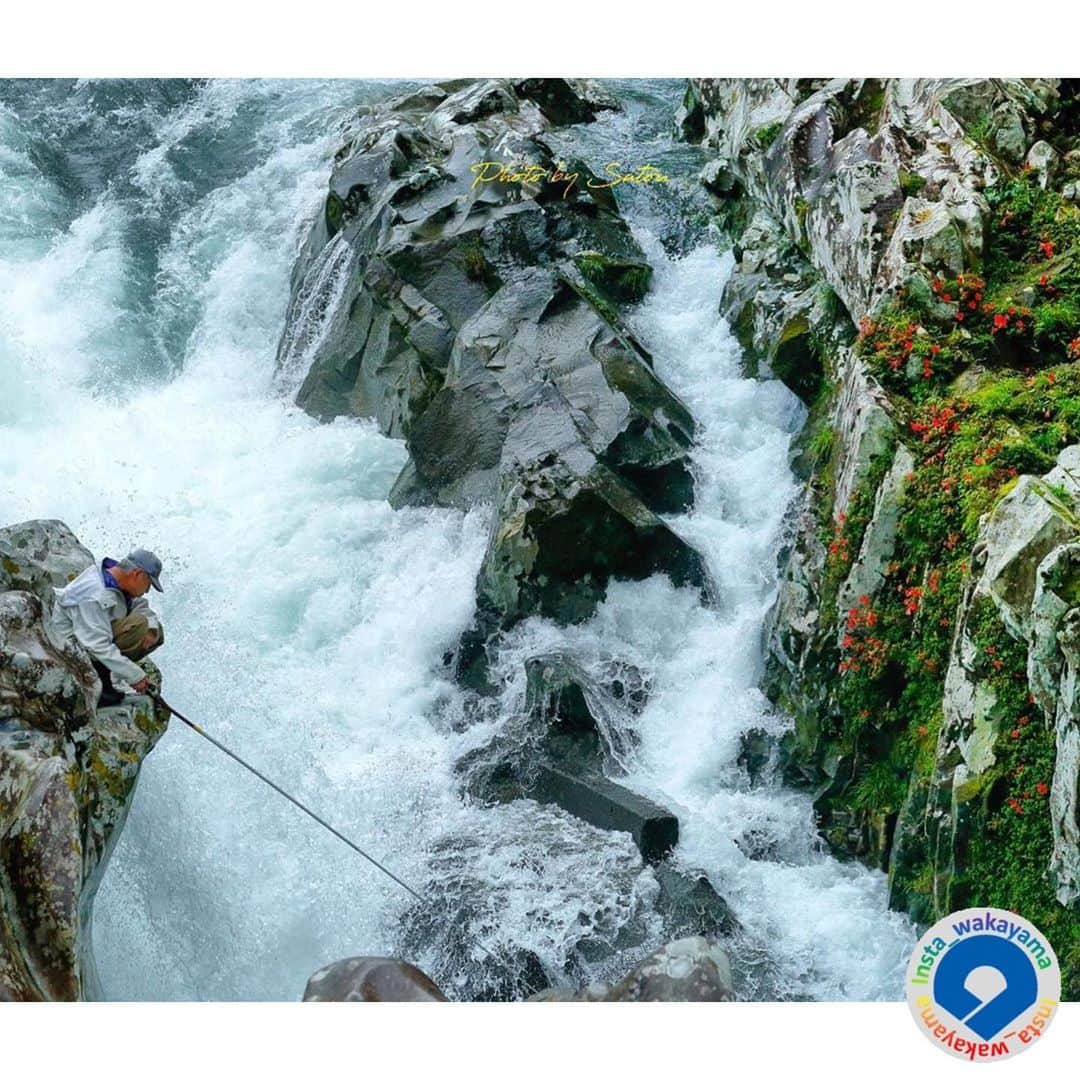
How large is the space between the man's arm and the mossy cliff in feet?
19.0

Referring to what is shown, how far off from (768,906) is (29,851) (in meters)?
5.75

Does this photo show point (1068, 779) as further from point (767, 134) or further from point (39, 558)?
point (767, 134)

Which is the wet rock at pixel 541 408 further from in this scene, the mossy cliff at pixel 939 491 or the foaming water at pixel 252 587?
the mossy cliff at pixel 939 491

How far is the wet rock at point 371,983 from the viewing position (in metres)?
6.31

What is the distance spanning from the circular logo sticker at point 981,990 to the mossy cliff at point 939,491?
156cm

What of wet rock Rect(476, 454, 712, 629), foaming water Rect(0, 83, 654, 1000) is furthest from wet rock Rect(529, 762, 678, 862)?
wet rock Rect(476, 454, 712, 629)

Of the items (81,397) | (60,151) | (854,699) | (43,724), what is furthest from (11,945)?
(60,151)

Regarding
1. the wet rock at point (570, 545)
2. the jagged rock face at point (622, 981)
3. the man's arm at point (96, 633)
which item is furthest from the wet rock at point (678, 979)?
the wet rock at point (570, 545)

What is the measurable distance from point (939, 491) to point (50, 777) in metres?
6.78

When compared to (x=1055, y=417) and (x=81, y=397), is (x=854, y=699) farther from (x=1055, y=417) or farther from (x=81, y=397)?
(x=81, y=397)

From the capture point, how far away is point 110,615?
26.0 feet

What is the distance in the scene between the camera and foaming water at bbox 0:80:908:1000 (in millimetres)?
9414

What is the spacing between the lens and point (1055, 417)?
30.9 feet

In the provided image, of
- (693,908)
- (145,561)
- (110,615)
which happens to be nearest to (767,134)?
(693,908)
